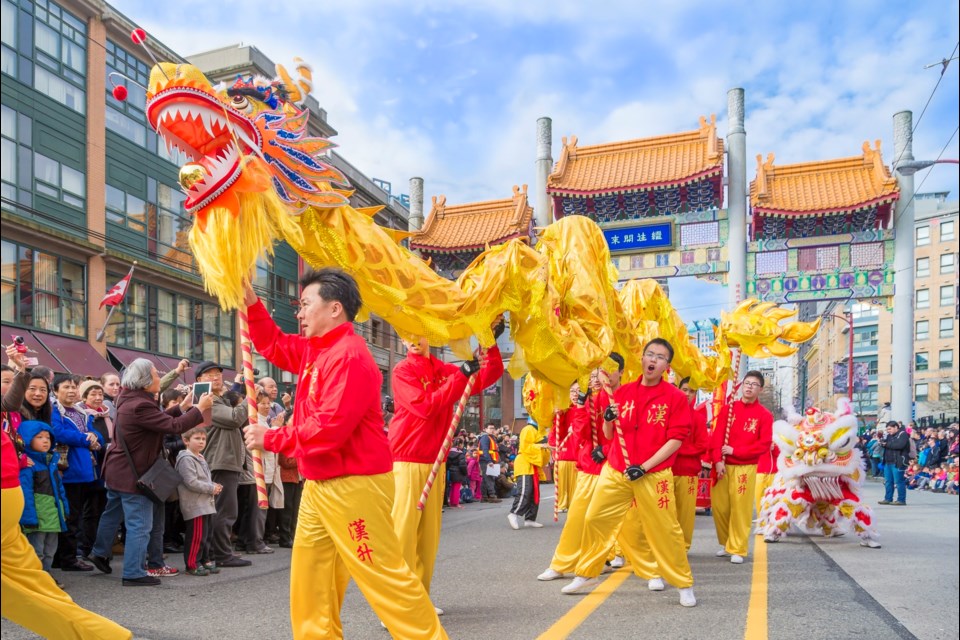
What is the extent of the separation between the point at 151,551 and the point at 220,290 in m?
3.72

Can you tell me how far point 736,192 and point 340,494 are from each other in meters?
17.9

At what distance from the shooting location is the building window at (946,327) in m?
32.6

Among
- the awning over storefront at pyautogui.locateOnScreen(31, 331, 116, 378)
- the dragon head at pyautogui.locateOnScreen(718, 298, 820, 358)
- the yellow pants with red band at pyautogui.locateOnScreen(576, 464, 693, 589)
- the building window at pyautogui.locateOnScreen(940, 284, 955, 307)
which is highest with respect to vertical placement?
the building window at pyautogui.locateOnScreen(940, 284, 955, 307)

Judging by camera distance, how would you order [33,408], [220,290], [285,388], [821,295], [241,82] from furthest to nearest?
[285,388] → [821,295] → [33,408] → [241,82] → [220,290]

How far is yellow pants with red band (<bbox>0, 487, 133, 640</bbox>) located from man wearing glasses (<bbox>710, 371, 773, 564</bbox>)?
5.56m

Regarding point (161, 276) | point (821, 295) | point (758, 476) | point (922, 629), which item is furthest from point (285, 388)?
point (922, 629)

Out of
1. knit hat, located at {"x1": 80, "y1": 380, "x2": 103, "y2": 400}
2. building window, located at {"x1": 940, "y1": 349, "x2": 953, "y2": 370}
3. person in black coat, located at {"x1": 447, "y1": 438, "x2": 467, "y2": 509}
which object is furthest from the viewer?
building window, located at {"x1": 940, "y1": 349, "x2": 953, "y2": 370}

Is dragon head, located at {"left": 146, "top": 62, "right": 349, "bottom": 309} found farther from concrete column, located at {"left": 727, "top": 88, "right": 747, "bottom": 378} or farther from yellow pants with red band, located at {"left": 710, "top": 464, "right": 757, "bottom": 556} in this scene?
concrete column, located at {"left": 727, "top": 88, "right": 747, "bottom": 378}

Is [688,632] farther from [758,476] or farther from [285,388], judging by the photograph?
[285,388]

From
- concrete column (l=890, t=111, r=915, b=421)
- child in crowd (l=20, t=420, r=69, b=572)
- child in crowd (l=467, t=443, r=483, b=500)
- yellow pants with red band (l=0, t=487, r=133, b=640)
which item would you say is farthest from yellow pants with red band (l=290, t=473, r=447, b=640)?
concrete column (l=890, t=111, r=915, b=421)

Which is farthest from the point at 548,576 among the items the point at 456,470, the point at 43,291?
the point at 43,291

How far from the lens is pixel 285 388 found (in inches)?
903

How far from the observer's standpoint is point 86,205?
16.7 metres

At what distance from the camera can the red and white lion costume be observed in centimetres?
799
